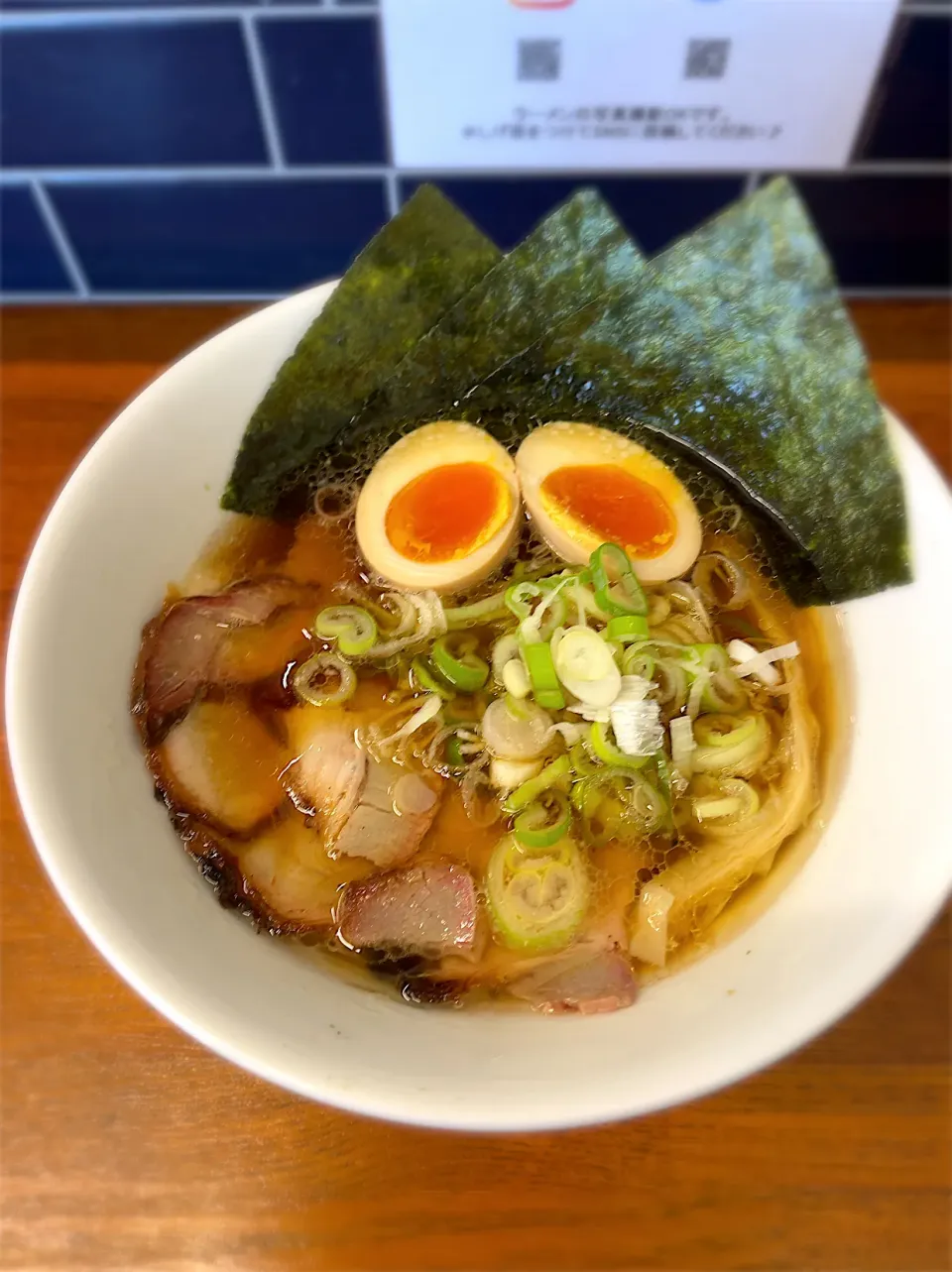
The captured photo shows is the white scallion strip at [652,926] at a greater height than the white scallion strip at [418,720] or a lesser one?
lesser

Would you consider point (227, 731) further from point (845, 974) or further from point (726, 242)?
point (726, 242)

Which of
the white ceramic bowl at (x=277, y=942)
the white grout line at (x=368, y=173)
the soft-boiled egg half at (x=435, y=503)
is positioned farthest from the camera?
the white grout line at (x=368, y=173)

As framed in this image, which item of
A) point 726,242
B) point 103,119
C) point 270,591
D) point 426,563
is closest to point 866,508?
point 726,242

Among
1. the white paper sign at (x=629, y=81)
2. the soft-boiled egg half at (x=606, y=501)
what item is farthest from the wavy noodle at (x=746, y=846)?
the white paper sign at (x=629, y=81)

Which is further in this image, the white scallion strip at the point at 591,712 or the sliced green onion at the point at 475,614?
the sliced green onion at the point at 475,614

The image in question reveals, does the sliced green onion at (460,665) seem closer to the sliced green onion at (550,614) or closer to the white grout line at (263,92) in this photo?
the sliced green onion at (550,614)

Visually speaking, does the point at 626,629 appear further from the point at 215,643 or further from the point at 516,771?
the point at 215,643

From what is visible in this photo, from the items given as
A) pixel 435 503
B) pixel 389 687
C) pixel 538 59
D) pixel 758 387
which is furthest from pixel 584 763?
pixel 538 59
